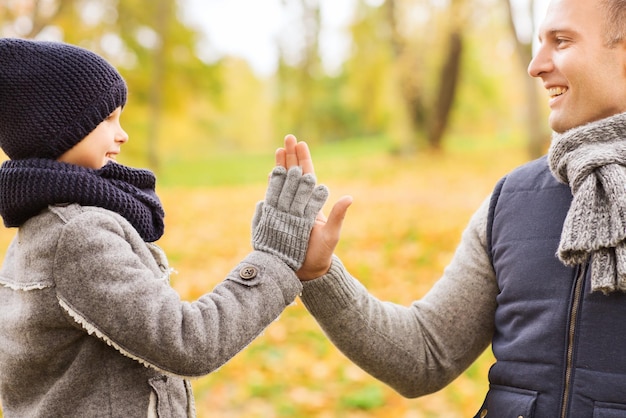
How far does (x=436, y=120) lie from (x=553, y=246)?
46.4 feet

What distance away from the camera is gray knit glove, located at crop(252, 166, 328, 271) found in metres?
1.75

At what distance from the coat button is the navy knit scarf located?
261 mm

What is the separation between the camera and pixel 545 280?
1795 millimetres

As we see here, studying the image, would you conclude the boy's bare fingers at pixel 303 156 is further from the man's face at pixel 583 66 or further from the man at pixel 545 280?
the man's face at pixel 583 66

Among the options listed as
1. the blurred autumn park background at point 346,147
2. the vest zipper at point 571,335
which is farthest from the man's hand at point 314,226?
the blurred autumn park background at point 346,147

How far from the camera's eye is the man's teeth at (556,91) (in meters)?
1.86

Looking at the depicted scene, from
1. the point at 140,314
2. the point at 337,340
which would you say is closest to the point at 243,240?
the point at 337,340

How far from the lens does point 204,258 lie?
7379 millimetres

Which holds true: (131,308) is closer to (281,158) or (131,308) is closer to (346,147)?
(281,158)

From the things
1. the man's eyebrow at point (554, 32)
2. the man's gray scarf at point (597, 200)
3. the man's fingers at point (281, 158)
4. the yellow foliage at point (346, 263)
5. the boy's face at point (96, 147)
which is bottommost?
the yellow foliage at point (346, 263)

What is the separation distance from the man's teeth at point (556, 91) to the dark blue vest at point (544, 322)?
209mm

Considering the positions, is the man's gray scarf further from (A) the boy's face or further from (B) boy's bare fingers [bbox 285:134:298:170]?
(A) the boy's face

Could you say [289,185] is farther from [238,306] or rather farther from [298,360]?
[298,360]

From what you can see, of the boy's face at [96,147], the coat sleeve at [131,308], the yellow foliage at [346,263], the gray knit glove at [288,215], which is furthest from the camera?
the yellow foliage at [346,263]
